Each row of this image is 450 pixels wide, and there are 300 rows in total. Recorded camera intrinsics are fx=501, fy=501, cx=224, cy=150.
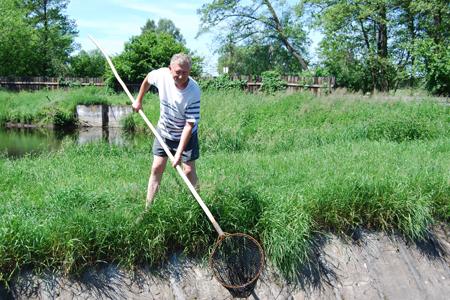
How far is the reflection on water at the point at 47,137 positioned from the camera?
1462cm

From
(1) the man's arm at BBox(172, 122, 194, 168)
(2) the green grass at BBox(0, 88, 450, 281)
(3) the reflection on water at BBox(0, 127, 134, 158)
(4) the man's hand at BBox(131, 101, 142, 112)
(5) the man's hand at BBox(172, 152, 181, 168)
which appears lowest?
(3) the reflection on water at BBox(0, 127, 134, 158)

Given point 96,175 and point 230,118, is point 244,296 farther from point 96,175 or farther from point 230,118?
point 230,118

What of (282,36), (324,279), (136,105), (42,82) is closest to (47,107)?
(42,82)

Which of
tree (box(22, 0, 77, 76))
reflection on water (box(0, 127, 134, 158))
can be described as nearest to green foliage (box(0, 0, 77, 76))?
tree (box(22, 0, 77, 76))

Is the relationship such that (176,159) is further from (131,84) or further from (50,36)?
(50,36)

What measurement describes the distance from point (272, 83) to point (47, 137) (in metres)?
9.41

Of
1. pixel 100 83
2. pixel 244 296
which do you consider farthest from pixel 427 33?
pixel 244 296

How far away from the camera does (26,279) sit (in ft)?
14.5

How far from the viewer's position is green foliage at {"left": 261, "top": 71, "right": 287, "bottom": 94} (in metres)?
21.3

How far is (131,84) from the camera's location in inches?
1062

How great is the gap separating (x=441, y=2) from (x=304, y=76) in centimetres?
614

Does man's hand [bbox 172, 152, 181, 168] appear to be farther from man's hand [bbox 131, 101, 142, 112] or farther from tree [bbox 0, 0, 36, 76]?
tree [bbox 0, 0, 36, 76]

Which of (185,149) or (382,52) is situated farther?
(382,52)

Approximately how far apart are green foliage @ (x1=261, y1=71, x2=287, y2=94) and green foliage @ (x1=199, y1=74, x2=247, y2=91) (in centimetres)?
131
